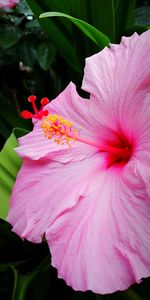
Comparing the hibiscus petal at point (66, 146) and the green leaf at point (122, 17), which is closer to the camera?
the hibiscus petal at point (66, 146)

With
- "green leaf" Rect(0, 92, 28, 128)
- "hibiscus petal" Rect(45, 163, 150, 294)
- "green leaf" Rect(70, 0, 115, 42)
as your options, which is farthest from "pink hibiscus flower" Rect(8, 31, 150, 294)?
"green leaf" Rect(0, 92, 28, 128)

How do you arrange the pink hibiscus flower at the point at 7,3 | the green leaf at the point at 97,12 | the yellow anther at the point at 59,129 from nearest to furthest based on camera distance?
the yellow anther at the point at 59,129 → the green leaf at the point at 97,12 → the pink hibiscus flower at the point at 7,3

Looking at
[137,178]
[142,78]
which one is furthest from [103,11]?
[137,178]

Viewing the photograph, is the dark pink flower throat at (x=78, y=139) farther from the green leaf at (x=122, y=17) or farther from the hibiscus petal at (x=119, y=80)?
the green leaf at (x=122, y=17)

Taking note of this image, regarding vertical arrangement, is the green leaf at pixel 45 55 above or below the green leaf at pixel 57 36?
below

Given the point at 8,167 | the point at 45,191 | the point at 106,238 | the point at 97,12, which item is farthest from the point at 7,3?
the point at 106,238

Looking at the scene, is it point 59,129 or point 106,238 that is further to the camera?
point 59,129

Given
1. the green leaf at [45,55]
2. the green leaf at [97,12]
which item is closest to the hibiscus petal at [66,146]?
the green leaf at [97,12]

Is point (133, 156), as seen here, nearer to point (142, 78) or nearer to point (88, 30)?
point (142, 78)

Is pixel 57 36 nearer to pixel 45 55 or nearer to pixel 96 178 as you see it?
pixel 45 55
